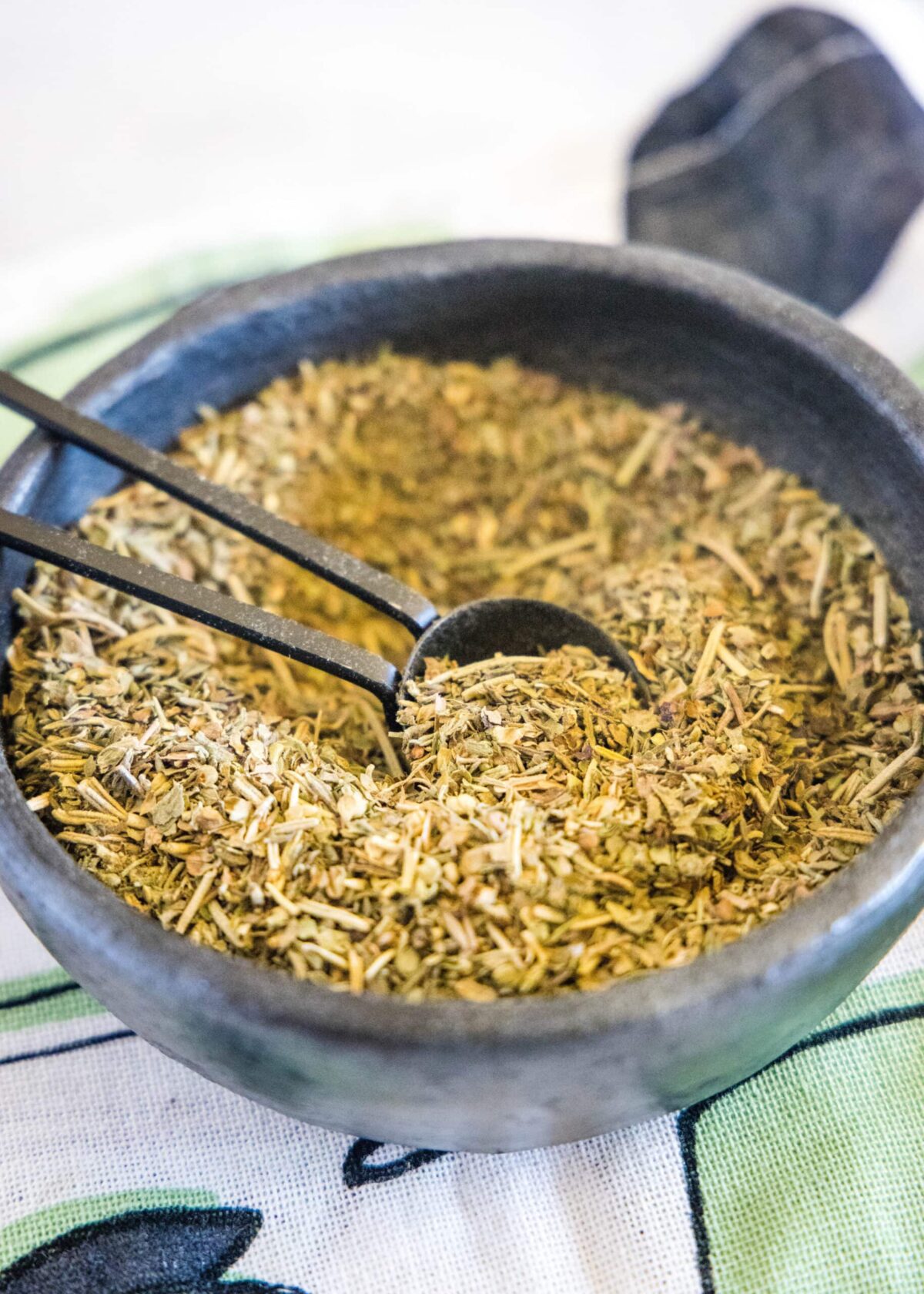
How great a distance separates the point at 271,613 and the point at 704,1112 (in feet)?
1.71

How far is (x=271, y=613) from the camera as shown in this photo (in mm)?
918

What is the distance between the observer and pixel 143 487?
3.66 ft

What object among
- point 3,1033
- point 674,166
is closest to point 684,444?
point 674,166

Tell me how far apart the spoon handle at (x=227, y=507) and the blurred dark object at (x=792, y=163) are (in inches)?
33.0

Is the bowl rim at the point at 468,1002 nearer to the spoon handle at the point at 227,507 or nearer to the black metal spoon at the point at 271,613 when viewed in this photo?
the black metal spoon at the point at 271,613

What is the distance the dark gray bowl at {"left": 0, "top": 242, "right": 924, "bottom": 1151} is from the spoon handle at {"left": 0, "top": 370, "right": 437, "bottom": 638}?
0.11 feet

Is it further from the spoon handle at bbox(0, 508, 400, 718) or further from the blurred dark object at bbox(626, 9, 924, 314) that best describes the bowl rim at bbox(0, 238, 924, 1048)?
the blurred dark object at bbox(626, 9, 924, 314)

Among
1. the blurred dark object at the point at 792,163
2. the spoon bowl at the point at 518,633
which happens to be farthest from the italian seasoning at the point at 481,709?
the blurred dark object at the point at 792,163

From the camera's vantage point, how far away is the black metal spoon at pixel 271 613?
91 cm

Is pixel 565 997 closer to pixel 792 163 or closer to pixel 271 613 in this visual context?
pixel 271 613

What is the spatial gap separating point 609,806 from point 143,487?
22.7 inches

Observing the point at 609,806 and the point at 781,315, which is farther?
the point at 781,315

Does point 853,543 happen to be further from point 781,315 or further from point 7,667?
point 7,667

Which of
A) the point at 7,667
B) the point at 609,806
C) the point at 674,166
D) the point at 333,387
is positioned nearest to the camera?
the point at 609,806
